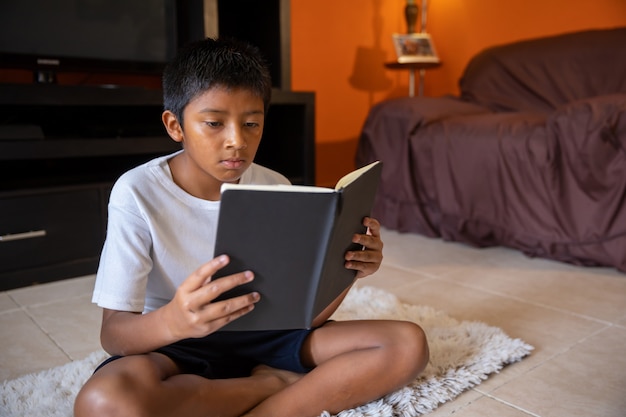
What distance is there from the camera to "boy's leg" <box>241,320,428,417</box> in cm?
84

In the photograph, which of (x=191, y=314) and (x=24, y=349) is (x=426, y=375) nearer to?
(x=191, y=314)

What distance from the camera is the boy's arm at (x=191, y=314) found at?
655 millimetres

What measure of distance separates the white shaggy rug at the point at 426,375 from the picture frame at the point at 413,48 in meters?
1.90

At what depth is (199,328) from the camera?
0.68m

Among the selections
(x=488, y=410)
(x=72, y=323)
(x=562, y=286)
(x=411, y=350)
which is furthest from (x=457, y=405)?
(x=72, y=323)

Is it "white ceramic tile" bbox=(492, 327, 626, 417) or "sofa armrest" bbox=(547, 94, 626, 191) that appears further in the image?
"sofa armrest" bbox=(547, 94, 626, 191)

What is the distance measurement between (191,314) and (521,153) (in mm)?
1513

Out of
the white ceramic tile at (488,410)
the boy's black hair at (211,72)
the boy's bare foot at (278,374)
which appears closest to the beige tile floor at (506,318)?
the white ceramic tile at (488,410)

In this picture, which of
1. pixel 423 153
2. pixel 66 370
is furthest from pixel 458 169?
pixel 66 370

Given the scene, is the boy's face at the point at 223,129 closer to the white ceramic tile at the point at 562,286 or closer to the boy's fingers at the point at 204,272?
the boy's fingers at the point at 204,272

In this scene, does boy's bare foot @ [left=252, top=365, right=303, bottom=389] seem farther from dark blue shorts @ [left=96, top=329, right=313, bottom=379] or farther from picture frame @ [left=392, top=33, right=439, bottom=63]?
picture frame @ [left=392, top=33, right=439, bottom=63]

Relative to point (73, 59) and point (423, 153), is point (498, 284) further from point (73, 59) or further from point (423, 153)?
point (73, 59)

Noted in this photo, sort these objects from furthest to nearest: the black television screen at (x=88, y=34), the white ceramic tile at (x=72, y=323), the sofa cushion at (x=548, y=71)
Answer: the sofa cushion at (x=548, y=71)
the black television screen at (x=88, y=34)
the white ceramic tile at (x=72, y=323)

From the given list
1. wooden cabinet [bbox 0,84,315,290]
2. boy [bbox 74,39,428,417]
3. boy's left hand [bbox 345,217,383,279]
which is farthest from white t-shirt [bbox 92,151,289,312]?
wooden cabinet [bbox 0,84,315,290]
